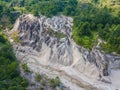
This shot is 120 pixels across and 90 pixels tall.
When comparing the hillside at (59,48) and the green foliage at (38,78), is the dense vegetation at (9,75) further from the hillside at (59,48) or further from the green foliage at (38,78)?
the green foliage at (38,78)

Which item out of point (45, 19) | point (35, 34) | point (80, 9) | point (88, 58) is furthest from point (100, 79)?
point (80, 9)

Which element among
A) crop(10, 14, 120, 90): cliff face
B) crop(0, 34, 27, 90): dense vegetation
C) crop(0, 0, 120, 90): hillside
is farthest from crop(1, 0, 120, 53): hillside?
crop(0, 34, 27, 90): dense vegetation

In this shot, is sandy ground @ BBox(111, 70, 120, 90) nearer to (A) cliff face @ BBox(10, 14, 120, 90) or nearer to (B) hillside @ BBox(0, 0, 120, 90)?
(B) hillside @ BBox(0, 0, 120, 90)

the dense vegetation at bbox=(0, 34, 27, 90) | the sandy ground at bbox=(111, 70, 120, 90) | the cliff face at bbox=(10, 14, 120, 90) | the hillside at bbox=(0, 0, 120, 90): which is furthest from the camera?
the cliff face at bbox=(10, 14, 120, 90)

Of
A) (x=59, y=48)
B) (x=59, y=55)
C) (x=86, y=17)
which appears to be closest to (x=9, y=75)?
(x=59, y=55)

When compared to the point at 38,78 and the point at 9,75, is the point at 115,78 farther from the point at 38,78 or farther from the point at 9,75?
the point at 9,75

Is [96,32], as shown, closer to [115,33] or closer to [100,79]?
[115,33]

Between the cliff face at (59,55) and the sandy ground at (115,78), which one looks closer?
the sandy ground at (115,78)

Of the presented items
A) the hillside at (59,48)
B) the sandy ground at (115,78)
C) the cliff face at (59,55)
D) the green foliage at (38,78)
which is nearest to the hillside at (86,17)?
the hillside at (59,48)
